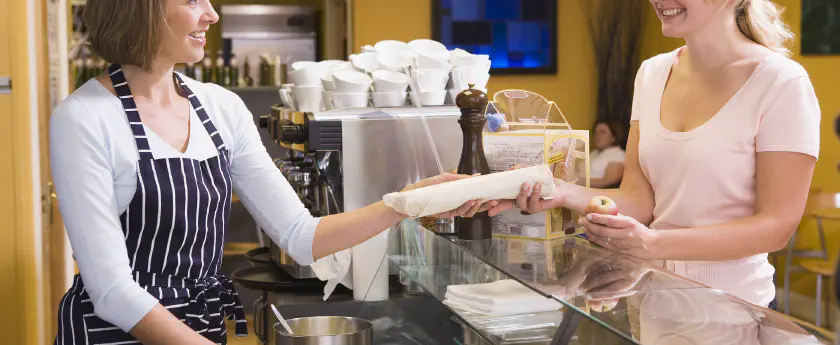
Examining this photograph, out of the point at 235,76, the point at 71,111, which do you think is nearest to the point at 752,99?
the point at 71,111

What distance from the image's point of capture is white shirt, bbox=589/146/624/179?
6750mm

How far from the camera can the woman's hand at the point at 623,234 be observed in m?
1.71

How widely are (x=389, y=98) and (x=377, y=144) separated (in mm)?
297

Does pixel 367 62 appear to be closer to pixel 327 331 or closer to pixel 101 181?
pixel 327 331

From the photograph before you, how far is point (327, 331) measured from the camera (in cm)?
199

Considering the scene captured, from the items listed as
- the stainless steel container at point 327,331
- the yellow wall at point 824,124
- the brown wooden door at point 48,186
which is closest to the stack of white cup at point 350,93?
the stainless steel container at point 327,331

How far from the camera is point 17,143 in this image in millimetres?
3076

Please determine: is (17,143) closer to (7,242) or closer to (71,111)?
(7,242)

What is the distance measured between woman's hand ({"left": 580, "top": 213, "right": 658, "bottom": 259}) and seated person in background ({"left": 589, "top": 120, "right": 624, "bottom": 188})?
469cm

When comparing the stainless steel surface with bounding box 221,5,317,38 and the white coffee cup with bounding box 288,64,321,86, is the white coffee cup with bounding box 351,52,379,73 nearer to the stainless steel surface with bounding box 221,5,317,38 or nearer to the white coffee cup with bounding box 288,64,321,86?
the white coffee cup with bounding box 288,64,321,86

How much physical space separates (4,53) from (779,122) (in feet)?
8.09

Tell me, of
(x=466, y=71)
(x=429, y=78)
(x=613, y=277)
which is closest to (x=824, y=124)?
(x=466, y=71)

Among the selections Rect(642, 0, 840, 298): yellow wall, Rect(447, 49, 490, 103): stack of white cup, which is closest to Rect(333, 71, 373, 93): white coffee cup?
Rect(447, 49, 490, 103): stack of white cup

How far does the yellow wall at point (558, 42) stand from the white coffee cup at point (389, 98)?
464 centimetres
